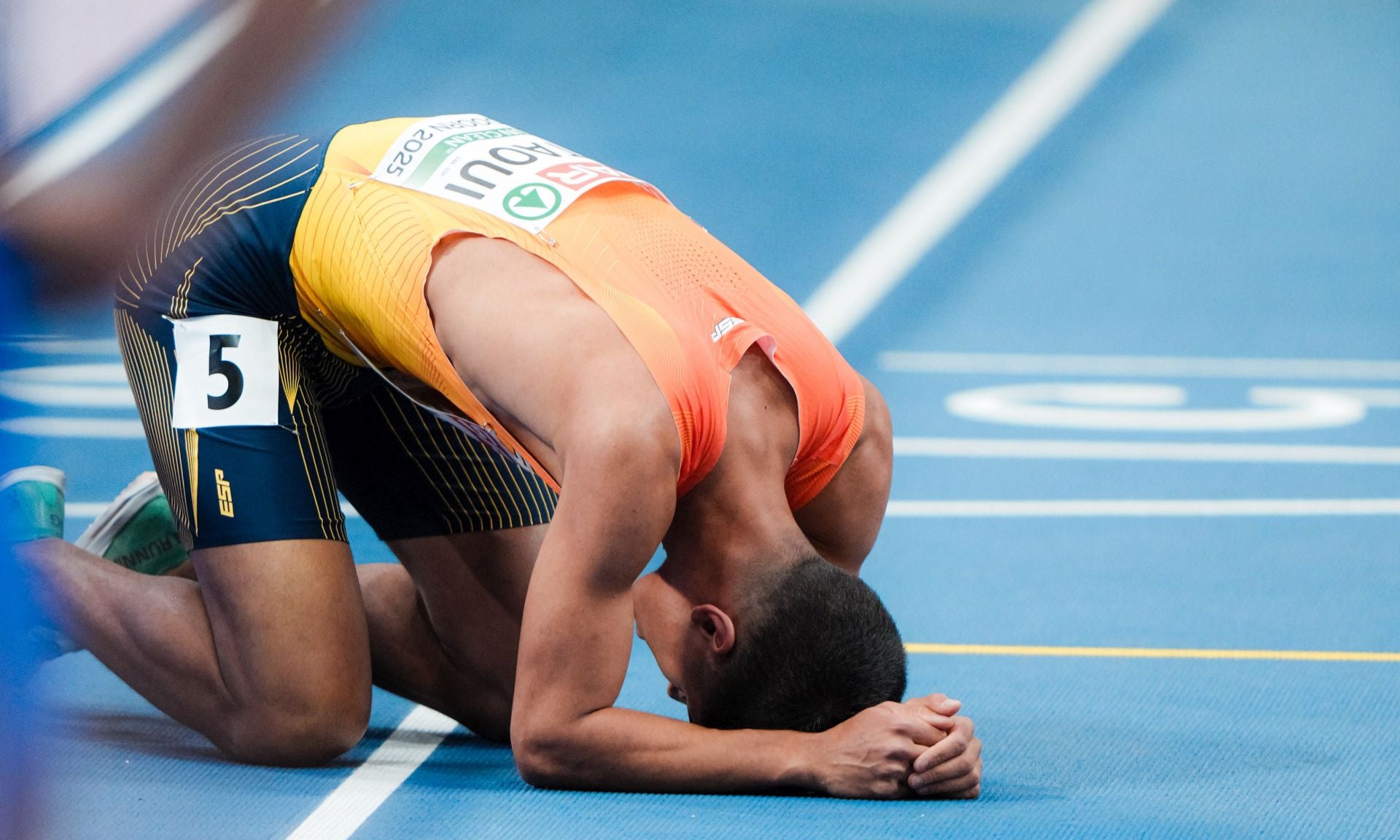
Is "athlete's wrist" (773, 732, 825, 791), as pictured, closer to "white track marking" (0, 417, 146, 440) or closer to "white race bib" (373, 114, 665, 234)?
"white race bib" (373, 114, 665, 234)

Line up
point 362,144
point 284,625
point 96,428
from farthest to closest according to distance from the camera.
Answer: point 96,428, point 362,144, point 284,625

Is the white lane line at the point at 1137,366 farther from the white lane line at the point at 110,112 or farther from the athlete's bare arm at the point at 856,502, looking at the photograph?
the white lane line at the point at 110,112

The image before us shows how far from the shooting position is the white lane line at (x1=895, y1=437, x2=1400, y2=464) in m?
5.82

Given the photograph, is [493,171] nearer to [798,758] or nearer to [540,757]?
[540,757]

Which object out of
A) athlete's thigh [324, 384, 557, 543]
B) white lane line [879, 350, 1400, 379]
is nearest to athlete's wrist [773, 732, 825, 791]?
athlete's thigh [324, 384, 557, 543]

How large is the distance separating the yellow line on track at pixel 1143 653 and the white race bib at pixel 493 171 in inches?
55.2

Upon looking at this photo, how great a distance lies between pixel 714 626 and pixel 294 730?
2.65 ft

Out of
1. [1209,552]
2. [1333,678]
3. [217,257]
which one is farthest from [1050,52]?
[217,257]

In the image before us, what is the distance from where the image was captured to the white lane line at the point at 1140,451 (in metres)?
5.82

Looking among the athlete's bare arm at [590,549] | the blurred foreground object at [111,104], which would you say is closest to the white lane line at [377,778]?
the athlete's bare arm at [590,549]

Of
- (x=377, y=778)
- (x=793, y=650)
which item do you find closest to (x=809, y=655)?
(x=793, y=650)

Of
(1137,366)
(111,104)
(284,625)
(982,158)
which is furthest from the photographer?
(982,158)

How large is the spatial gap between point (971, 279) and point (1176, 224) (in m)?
1.63

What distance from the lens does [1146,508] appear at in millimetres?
5199
